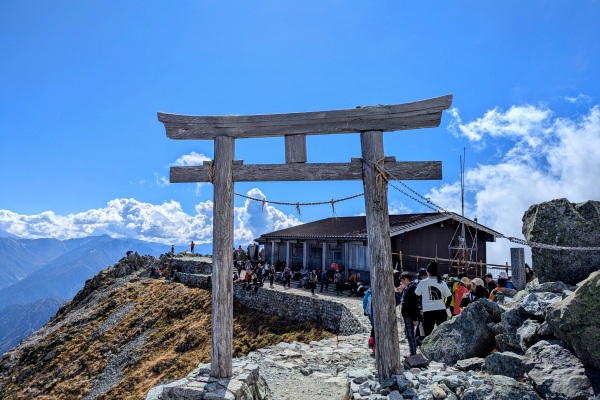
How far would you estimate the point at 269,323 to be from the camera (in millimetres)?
22688

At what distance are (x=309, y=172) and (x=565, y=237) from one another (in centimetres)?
540

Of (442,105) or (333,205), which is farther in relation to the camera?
(333,205)

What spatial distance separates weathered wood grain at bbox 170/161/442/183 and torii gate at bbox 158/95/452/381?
0.06 ft

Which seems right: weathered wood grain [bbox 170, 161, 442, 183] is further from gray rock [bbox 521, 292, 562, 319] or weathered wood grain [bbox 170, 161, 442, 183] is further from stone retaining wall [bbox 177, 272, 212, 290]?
stone retaining wall [bbox 177, 272, 212, 290]

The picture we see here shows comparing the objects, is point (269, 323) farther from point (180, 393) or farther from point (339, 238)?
point (180, 393)

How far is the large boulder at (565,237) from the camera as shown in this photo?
24.6ft

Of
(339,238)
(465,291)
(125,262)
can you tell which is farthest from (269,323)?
(125,262)

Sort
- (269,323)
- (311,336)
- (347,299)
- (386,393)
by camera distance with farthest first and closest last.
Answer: (269,323)
(347,299)
(311,336)
(386,393)

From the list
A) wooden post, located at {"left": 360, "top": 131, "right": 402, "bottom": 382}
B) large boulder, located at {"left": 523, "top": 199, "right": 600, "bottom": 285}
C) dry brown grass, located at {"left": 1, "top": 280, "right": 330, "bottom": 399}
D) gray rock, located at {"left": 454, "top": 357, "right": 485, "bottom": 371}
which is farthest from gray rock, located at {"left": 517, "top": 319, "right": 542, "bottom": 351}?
dry brown grass, located at {"left": 1, "top": 280, "right": 330, "bottom": 399}

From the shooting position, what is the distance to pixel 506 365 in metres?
5.93

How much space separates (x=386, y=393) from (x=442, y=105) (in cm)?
507

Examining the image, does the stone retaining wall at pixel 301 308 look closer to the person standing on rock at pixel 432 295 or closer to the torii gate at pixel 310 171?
the person standing on rock at pixel 432 295

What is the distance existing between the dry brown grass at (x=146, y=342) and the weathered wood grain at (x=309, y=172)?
12642 mm

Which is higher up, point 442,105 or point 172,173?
point 442,105
